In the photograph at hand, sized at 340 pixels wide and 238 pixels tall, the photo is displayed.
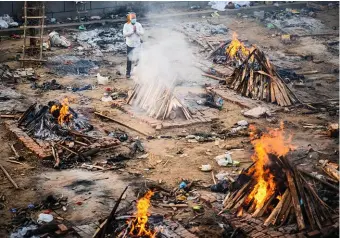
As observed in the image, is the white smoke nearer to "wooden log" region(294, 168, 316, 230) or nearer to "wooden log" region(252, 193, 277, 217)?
"wooden log" region(252, 193, 277, 217)

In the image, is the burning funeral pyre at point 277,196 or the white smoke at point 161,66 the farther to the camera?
the white smoke at point 161,66

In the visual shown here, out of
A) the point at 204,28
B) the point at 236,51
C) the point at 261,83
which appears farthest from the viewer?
the point at 204,28

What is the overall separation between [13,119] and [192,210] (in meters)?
5.70

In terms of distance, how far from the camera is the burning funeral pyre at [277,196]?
25.4 ft

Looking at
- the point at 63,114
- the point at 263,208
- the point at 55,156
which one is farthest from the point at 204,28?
the point at 263,208

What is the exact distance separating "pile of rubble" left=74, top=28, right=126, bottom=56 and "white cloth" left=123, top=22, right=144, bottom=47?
2.41 metres

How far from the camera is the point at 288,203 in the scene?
310 inches

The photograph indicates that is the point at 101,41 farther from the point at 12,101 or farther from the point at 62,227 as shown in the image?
the point at 62,227

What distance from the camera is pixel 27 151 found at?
10664 millimetres

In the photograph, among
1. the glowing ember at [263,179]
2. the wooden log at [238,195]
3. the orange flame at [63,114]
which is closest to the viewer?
the glowing ember at [263,179]

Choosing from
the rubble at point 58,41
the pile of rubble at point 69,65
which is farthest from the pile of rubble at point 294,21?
the pile of rubble at point 69,65

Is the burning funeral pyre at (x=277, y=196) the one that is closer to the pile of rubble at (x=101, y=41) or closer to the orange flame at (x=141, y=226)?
the orange flame at (x=141, y=226)

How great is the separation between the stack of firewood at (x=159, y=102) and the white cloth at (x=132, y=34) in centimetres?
289

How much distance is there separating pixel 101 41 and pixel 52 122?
327 inches
